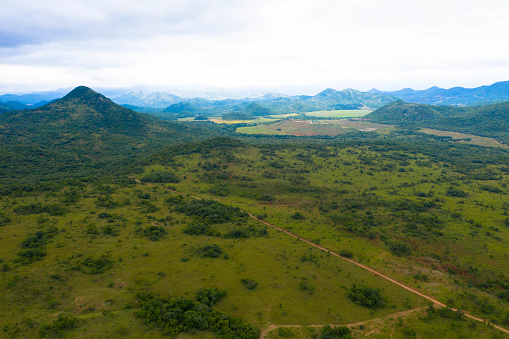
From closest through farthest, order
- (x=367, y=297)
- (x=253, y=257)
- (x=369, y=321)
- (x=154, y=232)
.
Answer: (x=369, y=321), (x=367, y=297), (x=253, y=257), (x=154, y=232)

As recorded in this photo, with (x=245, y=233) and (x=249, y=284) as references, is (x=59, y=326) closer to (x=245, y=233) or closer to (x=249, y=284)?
(x=249, y=284)

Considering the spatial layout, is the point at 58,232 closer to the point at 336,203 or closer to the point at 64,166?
the point at 336,203

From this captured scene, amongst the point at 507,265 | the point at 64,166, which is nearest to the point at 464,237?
the point at 507,265

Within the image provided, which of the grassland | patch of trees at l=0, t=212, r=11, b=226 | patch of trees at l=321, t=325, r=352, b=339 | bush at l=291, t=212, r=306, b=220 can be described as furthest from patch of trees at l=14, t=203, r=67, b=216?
patch of trees at l=321, t=325, r=352, b=339

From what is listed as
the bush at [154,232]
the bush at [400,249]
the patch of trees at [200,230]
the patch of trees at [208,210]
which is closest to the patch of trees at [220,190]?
the patch of trees at [208,210]

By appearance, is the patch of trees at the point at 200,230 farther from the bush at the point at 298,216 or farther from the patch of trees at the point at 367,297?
the patch of trees at the point at 367,297

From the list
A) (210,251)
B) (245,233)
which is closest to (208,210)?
(245,233)
